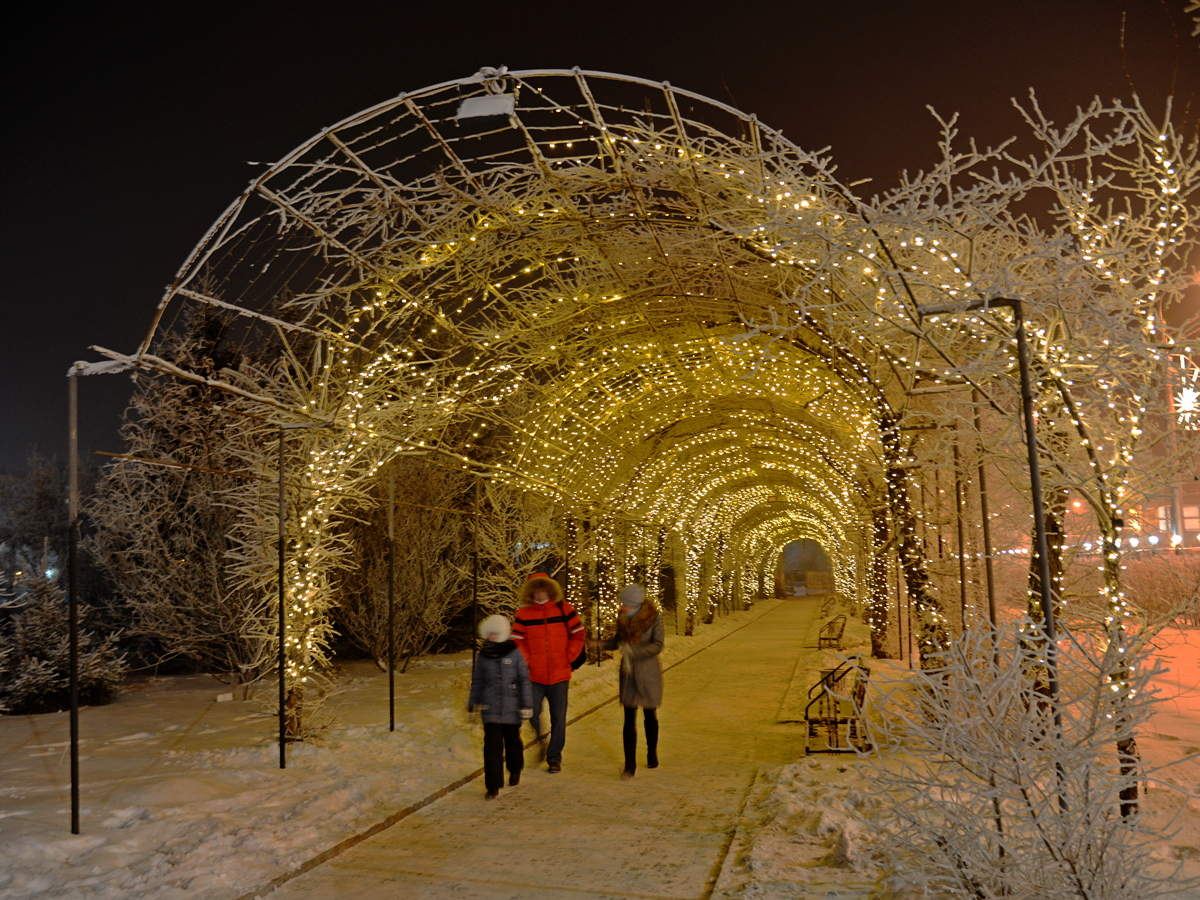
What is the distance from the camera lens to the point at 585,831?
6.87m

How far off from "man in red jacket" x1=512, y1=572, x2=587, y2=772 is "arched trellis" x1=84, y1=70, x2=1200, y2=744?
2.50 m

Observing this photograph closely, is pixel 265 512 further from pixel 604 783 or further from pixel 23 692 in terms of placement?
pixel 23 692

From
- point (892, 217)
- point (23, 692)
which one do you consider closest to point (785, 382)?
point (892, 217)

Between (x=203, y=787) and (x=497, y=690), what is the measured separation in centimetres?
240

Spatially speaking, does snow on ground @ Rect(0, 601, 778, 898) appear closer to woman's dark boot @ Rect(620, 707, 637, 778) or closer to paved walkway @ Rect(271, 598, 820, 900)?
paved walkway @ Rect(271, 598, 820, 900)

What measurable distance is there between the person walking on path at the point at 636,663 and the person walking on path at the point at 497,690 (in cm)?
115

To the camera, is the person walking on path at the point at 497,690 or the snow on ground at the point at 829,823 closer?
the snow on ground at the point at 829,823

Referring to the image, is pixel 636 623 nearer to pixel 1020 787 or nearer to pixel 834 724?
pixel 834 724

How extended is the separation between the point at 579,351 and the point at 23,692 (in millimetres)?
9288

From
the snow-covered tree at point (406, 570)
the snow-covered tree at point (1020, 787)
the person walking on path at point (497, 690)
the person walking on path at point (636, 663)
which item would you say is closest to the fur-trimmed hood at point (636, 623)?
the person walking on path at point (636, 663)

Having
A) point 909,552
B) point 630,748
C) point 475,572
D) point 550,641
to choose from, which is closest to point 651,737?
point 630,748

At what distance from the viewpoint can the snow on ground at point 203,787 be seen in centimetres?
581

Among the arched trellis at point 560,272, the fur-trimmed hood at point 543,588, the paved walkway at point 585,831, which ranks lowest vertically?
the paved walkway at point 585,831

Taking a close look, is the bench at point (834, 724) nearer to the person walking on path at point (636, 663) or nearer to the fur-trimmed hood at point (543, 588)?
the person walking on path at point (636, 663)
